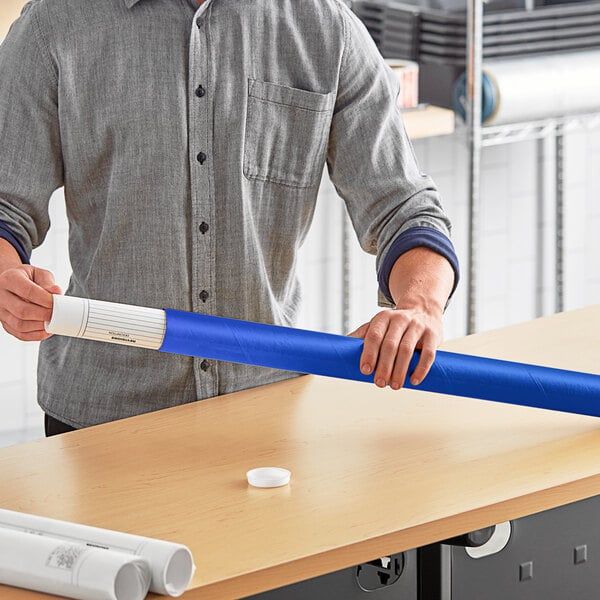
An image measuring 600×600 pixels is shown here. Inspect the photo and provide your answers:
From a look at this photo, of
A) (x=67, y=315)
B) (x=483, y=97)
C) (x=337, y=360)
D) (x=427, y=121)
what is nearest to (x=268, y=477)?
(x=337, y=360)

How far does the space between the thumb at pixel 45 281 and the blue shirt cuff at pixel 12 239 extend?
16cm

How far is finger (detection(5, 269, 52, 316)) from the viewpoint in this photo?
4.94ft

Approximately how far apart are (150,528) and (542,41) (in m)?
2.58

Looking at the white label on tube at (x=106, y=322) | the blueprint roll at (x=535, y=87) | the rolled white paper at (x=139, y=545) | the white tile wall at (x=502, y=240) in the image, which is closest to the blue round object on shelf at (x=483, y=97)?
the blueprint roll at (x=535, y=87)

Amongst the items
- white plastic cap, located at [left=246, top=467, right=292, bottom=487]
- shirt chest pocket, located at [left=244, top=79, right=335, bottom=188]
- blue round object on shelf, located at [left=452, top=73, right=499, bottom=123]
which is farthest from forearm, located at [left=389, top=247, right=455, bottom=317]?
blue round object on shelf, located at [left=452, top=73, right=499, bottom=123]

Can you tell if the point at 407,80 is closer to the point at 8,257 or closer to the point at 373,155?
the point at 373,155

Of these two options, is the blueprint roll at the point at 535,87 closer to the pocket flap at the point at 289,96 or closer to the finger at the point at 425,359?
the pocket flap at the point at 289,96

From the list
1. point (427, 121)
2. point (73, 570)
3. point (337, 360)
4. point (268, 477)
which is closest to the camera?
point (73, 570)

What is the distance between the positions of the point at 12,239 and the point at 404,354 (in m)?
0.58

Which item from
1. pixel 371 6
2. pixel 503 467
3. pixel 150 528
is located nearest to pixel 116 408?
pixel 150 528

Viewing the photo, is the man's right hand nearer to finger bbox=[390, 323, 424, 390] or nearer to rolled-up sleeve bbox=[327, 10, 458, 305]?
finger bbox=[390, 323, 424, 390]

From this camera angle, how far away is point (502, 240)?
4.20 m

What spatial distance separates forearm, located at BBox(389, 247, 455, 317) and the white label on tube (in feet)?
1.22

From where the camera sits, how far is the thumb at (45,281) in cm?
154
